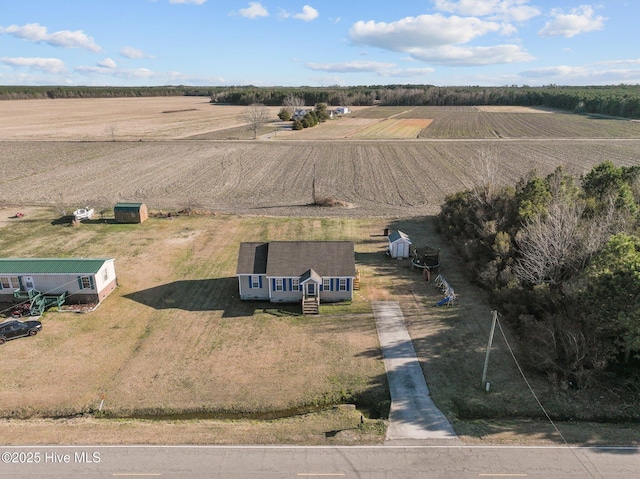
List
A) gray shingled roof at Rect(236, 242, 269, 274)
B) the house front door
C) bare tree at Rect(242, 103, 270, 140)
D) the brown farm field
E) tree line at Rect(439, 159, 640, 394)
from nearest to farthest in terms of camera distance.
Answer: tree line at Rect(439, 159, 640, 394), the house front door, gray shingled roof at Rect(236, 242, 269, 274), the brown farm field, bare tree at Rect(242, 103, 270, 140)

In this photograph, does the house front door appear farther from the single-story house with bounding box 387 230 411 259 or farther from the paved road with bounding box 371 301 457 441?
the single-story house with bounding box 387 230 411 259

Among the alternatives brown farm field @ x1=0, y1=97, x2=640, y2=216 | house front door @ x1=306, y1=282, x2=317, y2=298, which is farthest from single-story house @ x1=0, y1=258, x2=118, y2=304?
brown farm field @ x1=0, y1=97, x2=640, y2=216

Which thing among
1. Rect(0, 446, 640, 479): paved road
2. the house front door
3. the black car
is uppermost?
the house front door

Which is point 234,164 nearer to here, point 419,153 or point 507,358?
point 419,153

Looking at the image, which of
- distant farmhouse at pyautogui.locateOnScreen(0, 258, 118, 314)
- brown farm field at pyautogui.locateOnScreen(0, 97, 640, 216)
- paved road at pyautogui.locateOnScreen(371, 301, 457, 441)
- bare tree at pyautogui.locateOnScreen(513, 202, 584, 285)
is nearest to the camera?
paved road at pyautogui.locateOnScreen(371, 301, 457, 441)

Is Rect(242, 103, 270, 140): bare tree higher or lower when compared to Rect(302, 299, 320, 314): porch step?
higher

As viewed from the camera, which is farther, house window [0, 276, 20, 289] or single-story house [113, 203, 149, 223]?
single-story house [113, 203, 149, 223]

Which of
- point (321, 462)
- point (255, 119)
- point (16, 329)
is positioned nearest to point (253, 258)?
point (16, 329)

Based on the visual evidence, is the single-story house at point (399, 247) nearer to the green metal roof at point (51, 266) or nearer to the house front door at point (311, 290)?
the house front door at point (311, 290)
